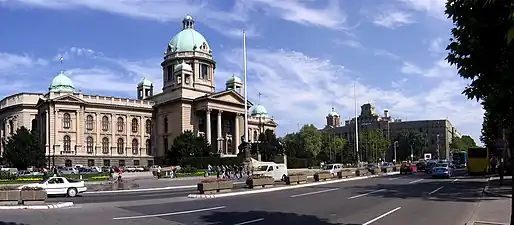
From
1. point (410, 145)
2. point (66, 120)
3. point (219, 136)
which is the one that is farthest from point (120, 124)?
point (410, 145)

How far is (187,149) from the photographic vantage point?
97188mm

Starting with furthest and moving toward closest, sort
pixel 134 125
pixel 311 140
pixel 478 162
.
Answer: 1. pixel 311 140
2. pixel 134 125
3. pixel 478 162

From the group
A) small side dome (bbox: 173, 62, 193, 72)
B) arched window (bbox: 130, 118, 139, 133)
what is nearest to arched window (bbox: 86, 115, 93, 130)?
arched window (bbox: 130, 118, 139, 133)

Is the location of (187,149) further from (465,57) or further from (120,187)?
(465,57)

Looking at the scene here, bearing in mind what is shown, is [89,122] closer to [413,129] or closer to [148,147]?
[148,147]

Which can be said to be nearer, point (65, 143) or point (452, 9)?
point (452, 9)

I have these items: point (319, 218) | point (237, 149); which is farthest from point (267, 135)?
point (319, 218)

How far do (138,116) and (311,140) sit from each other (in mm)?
44704

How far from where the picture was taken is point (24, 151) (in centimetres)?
8881

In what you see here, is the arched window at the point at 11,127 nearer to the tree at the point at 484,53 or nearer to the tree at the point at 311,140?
the tree at the point at 311,140

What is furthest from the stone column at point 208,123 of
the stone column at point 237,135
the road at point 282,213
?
the road at point 282,213

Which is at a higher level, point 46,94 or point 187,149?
point 46,94

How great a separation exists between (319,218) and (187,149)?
267 feet

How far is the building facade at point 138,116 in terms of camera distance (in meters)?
109
